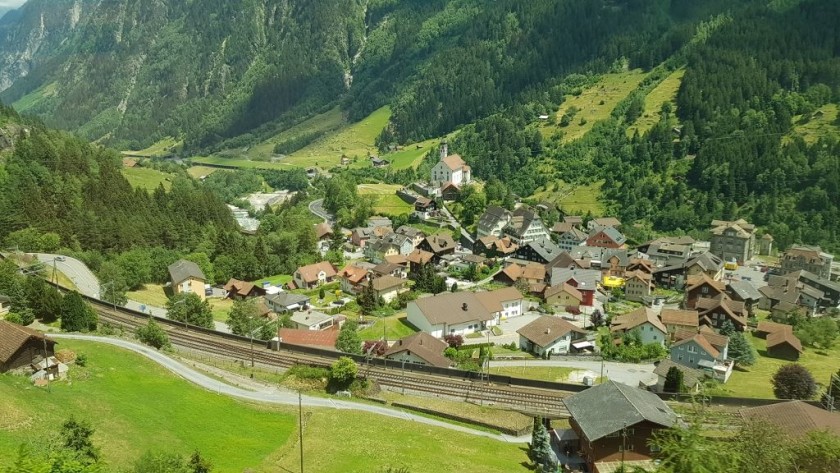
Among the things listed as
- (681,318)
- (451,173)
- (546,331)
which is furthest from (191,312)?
(451,173)

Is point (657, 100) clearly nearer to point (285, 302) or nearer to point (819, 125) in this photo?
point (819, 125)

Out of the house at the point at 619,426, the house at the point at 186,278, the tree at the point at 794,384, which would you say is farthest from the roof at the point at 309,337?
the tree at the point at 794,384

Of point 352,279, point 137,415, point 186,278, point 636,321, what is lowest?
point 352,279

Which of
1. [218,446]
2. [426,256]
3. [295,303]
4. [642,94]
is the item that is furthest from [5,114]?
[642,94]

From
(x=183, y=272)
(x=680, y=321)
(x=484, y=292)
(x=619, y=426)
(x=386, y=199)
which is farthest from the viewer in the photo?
(x=386, y=199)

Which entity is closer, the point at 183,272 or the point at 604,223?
the point at 183,272

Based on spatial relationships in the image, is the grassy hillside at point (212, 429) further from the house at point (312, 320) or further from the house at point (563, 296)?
the house at point (563, 296)
